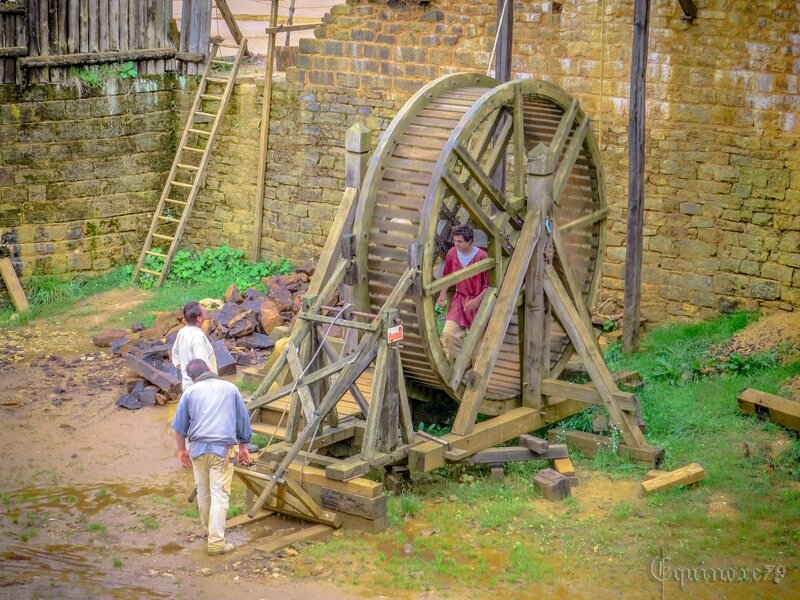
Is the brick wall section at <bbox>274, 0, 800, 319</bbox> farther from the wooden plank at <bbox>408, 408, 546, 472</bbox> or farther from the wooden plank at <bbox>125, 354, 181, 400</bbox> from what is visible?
the wooden plank at <bbox>125, 354, 181, 400</bbox>

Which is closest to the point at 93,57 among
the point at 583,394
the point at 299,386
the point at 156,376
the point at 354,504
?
the point at 156,376

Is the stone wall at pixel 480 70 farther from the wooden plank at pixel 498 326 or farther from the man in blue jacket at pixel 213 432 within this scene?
the man in blue jacket at pixel 213 432

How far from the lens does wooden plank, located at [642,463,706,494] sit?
921 cm

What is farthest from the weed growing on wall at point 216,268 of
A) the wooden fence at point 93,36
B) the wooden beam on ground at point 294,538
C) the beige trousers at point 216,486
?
the beige trousers at point 216,486

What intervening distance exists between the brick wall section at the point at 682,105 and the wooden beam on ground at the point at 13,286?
4669 mm

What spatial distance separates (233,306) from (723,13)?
5.86 m

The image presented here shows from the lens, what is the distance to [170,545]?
845 centimetres

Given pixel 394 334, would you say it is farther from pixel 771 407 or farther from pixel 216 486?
pixel 771 407

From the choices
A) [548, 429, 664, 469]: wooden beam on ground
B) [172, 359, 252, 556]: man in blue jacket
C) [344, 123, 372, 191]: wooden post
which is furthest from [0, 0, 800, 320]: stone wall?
[172, 359, 252, 556]: man in blue jacket

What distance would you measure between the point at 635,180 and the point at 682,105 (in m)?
1.01

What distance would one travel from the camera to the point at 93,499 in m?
9.38

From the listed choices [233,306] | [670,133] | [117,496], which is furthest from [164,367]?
[670,133]

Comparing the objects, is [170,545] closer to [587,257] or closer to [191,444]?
[191,444]

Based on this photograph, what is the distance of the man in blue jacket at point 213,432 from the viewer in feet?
26.5
